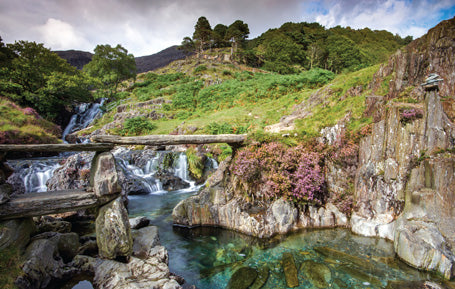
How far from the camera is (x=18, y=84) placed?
2464cm

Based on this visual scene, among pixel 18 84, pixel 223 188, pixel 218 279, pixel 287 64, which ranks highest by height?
pixel 287 64

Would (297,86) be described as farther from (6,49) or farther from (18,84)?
(6,49)

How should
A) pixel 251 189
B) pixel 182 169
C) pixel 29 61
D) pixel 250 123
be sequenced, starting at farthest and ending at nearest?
pixel 29 61 < pixel 250 123 < pixel 182 169 < pixel 251 189

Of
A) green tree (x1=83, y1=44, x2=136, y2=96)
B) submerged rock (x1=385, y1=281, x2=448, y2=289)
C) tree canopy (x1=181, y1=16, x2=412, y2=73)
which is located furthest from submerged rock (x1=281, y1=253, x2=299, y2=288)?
green tree (x1=83, y1=44, x2=136, y2=96)

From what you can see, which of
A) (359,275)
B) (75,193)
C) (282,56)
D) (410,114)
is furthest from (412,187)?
(282,56)

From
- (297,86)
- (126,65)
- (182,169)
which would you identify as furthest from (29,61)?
(297,86)

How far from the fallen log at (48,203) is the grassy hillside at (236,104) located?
31.1ft

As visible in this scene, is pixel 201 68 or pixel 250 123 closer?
pixel 250 123

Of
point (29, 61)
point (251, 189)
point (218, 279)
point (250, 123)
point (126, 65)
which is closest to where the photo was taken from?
point (218, 279)

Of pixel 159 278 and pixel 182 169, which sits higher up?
pixel 182 169

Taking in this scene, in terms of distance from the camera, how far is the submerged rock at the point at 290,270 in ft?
19.6

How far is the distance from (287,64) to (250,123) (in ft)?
122

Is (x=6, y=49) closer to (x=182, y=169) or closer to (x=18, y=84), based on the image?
(x=18, y=84)

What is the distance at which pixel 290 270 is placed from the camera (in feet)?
21.1
